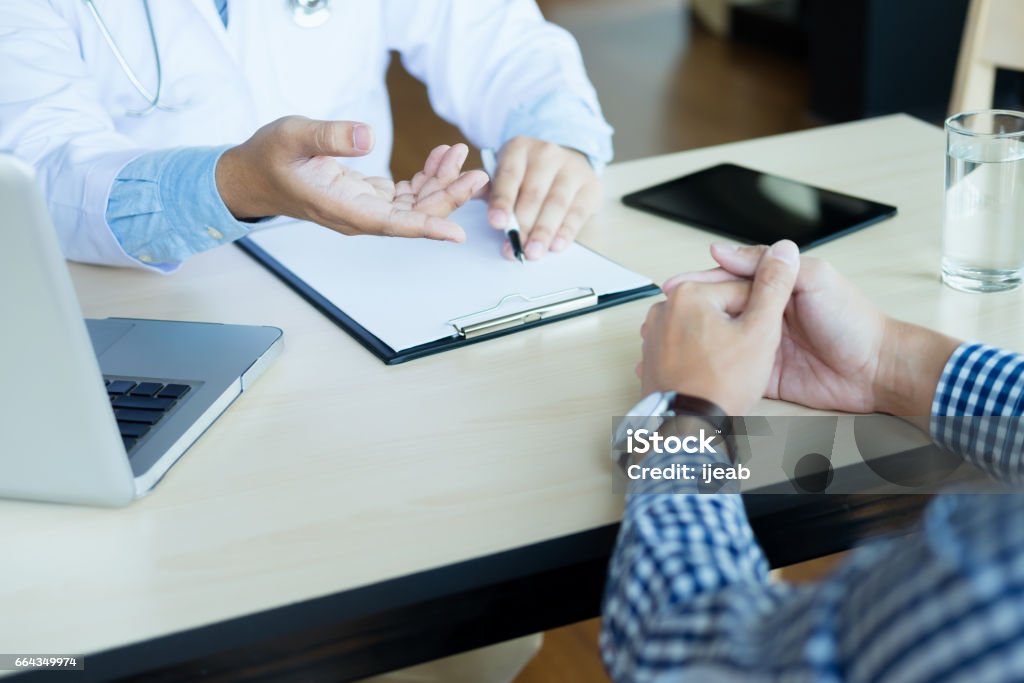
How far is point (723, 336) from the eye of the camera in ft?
2.61

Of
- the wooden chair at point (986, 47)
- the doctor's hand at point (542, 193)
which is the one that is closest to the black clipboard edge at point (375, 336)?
the doctor's hand at point (542, 193)

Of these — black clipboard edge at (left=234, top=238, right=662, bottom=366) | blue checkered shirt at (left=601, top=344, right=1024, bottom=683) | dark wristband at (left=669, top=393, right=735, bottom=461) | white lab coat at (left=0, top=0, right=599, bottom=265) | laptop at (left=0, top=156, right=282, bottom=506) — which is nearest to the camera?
blue checkered shirt at (left=601, top=344, right=1024, bottom=683)

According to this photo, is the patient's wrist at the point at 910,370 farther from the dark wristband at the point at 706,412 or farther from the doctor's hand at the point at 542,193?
the doctor's hand at the point at 542,193

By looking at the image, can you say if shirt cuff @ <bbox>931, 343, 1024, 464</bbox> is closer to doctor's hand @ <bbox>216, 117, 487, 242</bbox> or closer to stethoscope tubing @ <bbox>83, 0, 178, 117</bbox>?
doctor's hand @ <bbox>216, 117, 487, 242</bbox>

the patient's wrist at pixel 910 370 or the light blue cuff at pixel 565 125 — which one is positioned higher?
the light blue cuff at pixel 565 125

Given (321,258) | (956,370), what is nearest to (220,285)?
(321,258)

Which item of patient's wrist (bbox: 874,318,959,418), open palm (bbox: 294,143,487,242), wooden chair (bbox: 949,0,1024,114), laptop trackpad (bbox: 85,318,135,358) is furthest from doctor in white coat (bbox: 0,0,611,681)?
wooden chair (bbox: 949,0,1024,114)

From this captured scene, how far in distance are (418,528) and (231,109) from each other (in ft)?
2.85

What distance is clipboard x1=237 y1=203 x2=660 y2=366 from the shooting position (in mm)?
958

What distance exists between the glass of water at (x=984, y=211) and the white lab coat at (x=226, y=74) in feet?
1.80

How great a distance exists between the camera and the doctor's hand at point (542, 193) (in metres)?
1.12

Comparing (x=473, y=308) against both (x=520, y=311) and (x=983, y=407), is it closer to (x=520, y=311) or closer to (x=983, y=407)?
(x=520, y=311)

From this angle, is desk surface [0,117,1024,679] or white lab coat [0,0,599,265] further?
white lab coat [0,0,599,265]

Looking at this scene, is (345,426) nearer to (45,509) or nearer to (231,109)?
(45,509)
